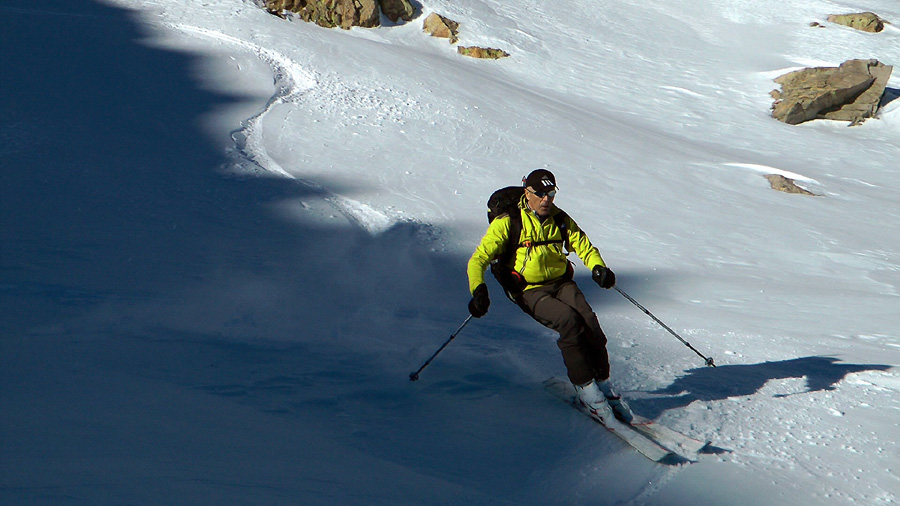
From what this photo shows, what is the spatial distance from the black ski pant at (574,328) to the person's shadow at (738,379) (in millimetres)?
724

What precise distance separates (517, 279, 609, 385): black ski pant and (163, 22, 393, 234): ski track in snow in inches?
152

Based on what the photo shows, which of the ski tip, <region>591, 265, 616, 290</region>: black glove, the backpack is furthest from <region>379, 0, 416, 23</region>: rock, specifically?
the ski tip

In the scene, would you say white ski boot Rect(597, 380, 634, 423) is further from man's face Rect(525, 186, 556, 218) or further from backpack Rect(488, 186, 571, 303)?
man's face Rect(525, 186, 556, 218)

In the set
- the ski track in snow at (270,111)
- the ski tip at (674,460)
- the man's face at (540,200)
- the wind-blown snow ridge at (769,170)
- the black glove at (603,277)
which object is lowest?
the ski track in snow at (270,111)

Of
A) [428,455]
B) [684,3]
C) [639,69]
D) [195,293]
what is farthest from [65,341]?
[684,3]

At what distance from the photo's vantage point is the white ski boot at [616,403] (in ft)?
14.9

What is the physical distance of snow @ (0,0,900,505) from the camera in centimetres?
396

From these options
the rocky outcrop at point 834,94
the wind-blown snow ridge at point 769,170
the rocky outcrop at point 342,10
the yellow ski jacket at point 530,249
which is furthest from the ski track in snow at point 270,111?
the rocky outcrop at point 834,94

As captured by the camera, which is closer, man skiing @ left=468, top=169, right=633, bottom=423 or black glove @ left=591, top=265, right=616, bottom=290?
man skiing @ left=468, top=169, right=633, bottom=423

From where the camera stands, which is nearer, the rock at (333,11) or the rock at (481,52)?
the rock at (333,11)

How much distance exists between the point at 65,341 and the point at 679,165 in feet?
35.3

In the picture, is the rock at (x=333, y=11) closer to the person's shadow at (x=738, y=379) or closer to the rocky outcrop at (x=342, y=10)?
the rocky outcrop at (x=342, y=10)

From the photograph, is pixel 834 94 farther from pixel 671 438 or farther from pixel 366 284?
pixel 671 438

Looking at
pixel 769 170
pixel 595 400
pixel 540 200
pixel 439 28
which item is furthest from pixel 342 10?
pixel 595 400
